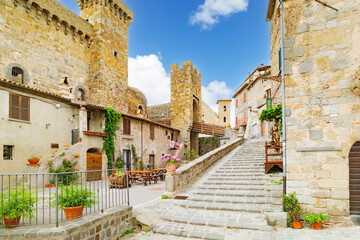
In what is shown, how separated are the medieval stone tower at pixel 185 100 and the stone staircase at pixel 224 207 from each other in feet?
49.3

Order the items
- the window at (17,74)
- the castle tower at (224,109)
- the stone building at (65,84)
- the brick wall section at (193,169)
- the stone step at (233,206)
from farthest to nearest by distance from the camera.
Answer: the castle tower at (224,109) < the window at (17,74) < the stone building at (65,84) < the brick wall section at (193,169) < the stone step at (233,206)

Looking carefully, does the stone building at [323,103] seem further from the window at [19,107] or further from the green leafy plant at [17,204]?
the window at [19,107]

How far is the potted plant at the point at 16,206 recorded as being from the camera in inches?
150

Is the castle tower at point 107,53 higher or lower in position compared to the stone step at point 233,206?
higher

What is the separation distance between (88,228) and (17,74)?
13.4 m

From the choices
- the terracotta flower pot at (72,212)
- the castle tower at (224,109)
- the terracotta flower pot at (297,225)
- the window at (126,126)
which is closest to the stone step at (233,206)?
the terracotta flower pot at (297,225)

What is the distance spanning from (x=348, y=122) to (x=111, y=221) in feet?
18.7

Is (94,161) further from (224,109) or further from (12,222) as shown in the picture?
(224,109)

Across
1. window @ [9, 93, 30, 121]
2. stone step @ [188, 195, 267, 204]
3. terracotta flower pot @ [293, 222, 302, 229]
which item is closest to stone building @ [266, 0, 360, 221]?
terracotta flower pot @ [293, 222, 302, 229]

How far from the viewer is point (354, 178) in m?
4.83

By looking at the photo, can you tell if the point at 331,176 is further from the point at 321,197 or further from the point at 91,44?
the point at 91,44

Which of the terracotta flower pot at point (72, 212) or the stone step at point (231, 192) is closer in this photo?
the terracotta flower pot at point (72, 212)

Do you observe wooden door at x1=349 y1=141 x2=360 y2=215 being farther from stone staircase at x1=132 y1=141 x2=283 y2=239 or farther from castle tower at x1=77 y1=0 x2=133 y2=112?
castle tower at x1=77 y1=0 x2=133 y2=112

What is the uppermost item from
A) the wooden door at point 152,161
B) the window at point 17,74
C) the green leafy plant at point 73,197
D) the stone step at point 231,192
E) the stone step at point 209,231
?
the window at point 17,74
